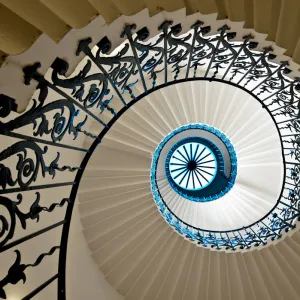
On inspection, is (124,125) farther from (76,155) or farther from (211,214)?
(211,214)

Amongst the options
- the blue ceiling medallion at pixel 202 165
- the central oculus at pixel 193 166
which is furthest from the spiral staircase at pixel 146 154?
the central oculus at pixel 193 166

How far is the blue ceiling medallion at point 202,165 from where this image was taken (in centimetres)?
1105

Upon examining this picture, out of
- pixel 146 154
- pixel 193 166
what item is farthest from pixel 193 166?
pixel 146 154

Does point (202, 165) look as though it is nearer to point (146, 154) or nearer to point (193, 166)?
point (193, 166)

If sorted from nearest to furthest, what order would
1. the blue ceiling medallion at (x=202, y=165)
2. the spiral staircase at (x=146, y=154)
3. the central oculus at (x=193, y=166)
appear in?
the spiral staircase at (x=146, y=154), the blue ceiling medallion at (x=202, y=165), the central oculus at (x=193, y=166)

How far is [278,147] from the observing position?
773 centimetres

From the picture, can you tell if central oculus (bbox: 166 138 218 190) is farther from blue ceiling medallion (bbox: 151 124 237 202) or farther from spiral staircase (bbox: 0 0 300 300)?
spiral staircase (bbox: 0 0 300 300)

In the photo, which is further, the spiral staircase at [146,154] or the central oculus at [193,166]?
the central oculus at [193,166]

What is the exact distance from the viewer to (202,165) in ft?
44.2

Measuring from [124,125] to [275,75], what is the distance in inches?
142

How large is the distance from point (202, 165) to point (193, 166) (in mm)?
457

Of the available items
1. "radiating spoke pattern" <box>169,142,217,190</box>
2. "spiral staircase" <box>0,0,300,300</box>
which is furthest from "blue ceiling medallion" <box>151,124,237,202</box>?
"spiral staircase" <box>0,0,300,300</box>

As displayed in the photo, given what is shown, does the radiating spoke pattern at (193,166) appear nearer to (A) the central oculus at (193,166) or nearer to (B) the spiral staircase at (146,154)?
(A) the central oculus at (193,166)

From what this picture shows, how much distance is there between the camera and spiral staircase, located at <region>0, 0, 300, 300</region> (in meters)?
2.22
